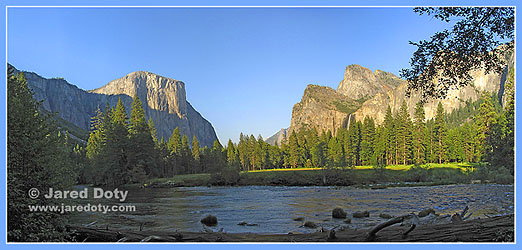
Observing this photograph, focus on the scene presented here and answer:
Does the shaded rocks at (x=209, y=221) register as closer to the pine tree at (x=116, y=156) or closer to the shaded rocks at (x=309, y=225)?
the shaded rocks at (x=309, y=225)

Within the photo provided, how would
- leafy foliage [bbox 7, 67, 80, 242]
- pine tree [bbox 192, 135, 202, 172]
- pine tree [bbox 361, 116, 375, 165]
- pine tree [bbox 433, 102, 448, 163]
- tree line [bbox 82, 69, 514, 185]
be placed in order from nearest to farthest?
leafy foliage [bbox 7, 67, 80, 242] → tree line [bbox 82, 69, 514, 185] → pine tree [bbox 433, 102, 448, 163] → pine tree [bbox 192, 135, 202, 172] → pine tree [bbox 361, 116, 375, 165]

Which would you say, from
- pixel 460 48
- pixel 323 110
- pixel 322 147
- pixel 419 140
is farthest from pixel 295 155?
pixel 323 110

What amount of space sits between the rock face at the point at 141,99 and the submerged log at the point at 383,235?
1424 inches

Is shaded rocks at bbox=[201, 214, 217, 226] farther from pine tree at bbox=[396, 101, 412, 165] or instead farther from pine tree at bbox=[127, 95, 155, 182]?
pine tree at bbox=[396, 101, 412, 165]

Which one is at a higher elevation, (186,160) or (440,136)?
(440,136)

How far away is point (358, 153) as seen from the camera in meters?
49.4

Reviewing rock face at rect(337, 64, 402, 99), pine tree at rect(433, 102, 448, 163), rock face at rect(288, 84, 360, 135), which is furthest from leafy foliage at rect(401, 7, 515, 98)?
rock face at rect(288, 84, 360, 135)

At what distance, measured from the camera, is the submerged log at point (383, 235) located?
17.0ft

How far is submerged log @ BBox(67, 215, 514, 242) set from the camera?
17.0 feet

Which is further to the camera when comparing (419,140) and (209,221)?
(419,140)

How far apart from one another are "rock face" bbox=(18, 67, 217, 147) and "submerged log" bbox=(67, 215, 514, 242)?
3616cm

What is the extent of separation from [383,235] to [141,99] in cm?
6818

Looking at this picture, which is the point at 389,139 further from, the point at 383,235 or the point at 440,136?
the point at 383,235

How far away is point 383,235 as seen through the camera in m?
5.46
